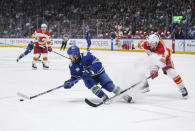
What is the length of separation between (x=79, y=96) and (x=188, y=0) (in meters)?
16.3

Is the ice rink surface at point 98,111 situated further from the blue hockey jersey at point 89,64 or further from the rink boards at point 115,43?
the rink boards at point 115,43

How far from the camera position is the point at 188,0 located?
2069 centimetres

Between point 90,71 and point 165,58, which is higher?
point 165,58

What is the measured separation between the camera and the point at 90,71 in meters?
5.01

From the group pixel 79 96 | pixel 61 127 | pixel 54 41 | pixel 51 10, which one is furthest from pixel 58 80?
pixel 51 10

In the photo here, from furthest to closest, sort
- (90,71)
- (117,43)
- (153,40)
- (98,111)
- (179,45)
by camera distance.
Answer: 1. (117,43)
2. (179,45)
3. (153,40)
4. (90,71)
5. (98,111)

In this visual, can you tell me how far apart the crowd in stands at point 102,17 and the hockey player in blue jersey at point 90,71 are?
1324 centimetres

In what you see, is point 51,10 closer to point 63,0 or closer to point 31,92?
point 63,0

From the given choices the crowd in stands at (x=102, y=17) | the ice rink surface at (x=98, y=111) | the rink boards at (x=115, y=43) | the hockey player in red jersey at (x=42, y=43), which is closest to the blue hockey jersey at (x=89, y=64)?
the ice rink surface at (x=98, y=111)

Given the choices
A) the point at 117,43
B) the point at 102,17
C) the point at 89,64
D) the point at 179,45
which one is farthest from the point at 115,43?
the point at 89,64

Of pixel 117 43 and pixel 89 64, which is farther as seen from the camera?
pixel 117 43

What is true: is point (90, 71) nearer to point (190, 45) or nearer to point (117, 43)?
point (190, 45)

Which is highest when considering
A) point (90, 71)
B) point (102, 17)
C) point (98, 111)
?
point (102, 17)

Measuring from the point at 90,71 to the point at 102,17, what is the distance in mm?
21291
